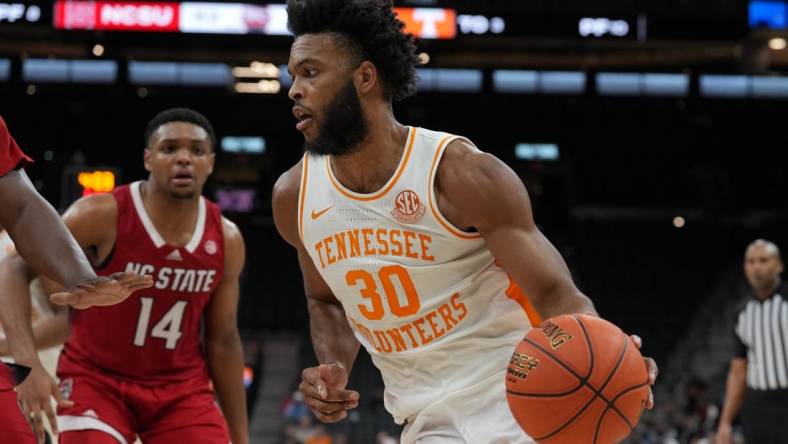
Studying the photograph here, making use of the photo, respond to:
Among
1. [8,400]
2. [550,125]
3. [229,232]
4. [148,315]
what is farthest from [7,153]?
[550,125]

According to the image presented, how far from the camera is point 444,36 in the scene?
16578 mm

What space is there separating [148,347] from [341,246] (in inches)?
63.8

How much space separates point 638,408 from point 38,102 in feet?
66.5

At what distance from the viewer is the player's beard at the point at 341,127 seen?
11.6 ft

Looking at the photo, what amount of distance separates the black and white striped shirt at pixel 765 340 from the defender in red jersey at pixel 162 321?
182 inches

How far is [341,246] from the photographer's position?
3.50 m

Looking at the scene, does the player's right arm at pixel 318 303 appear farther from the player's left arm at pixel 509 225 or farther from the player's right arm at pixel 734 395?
the player's right arm at pixel 734 395

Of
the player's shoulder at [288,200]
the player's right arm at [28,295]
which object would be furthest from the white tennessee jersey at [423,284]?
the player's right arm at [28,295]

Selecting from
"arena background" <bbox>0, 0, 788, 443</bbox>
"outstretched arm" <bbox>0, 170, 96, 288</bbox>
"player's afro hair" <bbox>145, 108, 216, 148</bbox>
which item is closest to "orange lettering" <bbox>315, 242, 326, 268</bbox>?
"outstretched arm" <bbox>0, 170, 96, 288</bbox>

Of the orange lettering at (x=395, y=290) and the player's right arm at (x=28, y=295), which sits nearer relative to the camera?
the orange lettering at (x=395, y=290)

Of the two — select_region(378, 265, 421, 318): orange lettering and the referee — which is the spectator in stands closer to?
the referee

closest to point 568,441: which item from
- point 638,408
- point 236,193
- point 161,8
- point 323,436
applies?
point 638,408

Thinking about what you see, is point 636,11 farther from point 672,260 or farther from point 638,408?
point 638,408

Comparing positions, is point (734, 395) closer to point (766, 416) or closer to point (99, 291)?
point (766, 416)
